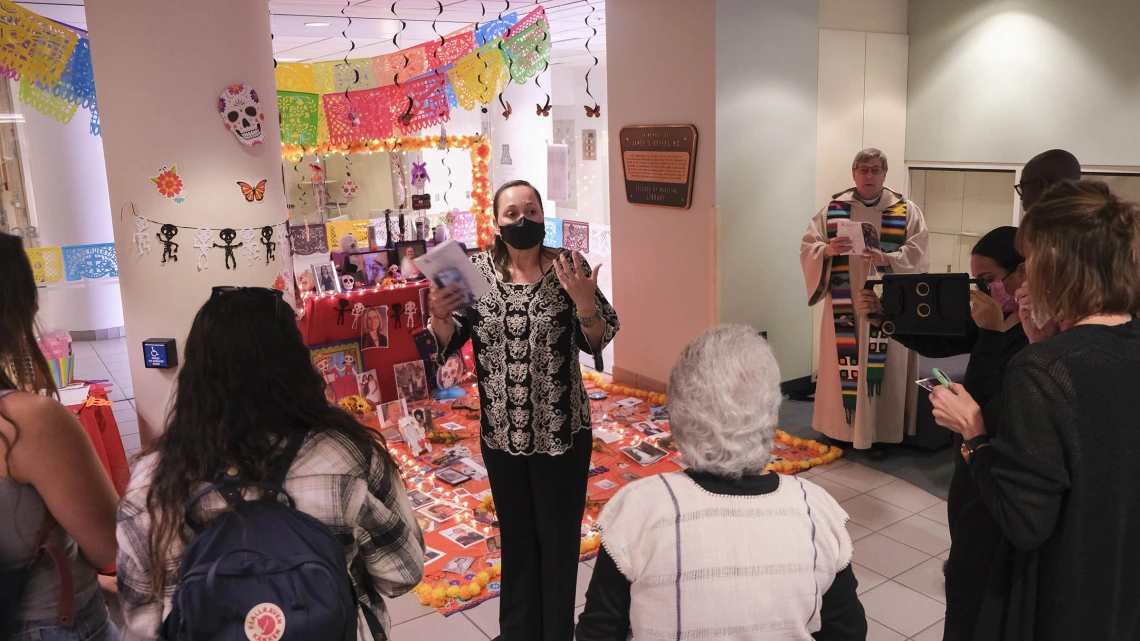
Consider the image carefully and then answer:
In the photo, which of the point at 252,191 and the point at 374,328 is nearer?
the point at 252,191

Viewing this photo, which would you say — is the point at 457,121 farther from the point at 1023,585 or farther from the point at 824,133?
the point at 1023,585

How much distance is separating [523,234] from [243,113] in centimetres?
199

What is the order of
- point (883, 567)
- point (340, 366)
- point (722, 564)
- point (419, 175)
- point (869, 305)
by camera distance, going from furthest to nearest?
point (419, 175) → point (340, 366) → point (883, 567) → point (869, 305) → point (722, 564)

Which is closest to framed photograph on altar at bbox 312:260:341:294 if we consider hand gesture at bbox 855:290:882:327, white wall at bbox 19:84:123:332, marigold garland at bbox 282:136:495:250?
marigold garland at bbox 282:136:495:250

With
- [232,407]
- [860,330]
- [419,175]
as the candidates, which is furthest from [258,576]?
[419,175]

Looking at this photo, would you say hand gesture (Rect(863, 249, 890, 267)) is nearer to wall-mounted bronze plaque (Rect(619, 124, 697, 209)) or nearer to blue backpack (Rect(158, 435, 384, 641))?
wall-mounted bronze plaque (Rect(619, 124, 697, 209))

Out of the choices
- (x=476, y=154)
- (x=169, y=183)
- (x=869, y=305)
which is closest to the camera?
(x=869, y=305)

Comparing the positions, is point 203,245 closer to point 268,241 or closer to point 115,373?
point 268,241

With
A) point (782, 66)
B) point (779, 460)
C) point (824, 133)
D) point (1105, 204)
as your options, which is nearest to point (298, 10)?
point (782, 66)

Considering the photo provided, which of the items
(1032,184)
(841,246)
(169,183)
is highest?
(169,183)

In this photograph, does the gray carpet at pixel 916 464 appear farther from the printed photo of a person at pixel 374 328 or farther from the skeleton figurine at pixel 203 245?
the skeleton figurine at pixel 203 245

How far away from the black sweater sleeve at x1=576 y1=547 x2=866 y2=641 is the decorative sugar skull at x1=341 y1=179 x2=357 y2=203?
7073 millimetres

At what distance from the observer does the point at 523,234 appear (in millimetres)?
2799

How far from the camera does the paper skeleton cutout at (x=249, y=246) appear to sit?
161 inches
